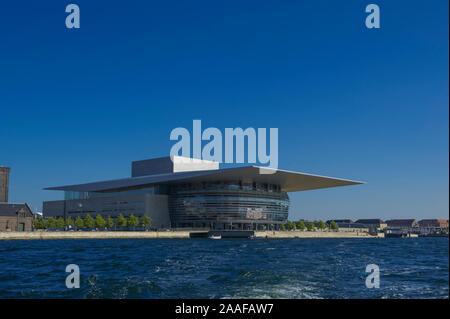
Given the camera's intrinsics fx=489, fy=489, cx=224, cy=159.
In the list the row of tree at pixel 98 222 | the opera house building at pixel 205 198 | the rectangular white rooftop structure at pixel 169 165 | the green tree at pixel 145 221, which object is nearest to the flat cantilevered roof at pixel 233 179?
the opera house building at pixel 205 198

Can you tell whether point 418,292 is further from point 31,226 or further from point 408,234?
point 408,234

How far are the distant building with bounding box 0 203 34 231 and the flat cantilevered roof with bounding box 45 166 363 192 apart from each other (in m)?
32.3

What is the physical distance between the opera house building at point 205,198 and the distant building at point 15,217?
30.7m

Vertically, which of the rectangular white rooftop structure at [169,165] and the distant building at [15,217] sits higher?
the rectangular white rooftop structure at [169,165]

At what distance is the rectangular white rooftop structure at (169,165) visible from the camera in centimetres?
12331

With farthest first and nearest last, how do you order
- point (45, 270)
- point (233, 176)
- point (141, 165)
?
point (141, 165), point (233, 176), point (45, 270)

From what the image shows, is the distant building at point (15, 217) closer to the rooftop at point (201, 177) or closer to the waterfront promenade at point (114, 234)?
the waterfront promenade at point (114, 234)

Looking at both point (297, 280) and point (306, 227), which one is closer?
point (297, 280)

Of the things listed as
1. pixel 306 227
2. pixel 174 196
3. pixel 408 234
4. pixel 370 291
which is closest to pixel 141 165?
pixel 174 196

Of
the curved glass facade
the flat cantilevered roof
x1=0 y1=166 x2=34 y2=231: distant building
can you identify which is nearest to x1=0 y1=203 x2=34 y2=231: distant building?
x1=0 y1=166 x2=34 y2=231: distant building

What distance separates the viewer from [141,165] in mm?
132250

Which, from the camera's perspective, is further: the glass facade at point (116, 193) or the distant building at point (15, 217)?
the glass facade at point (116, 193)

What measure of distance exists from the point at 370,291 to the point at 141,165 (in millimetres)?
121812
